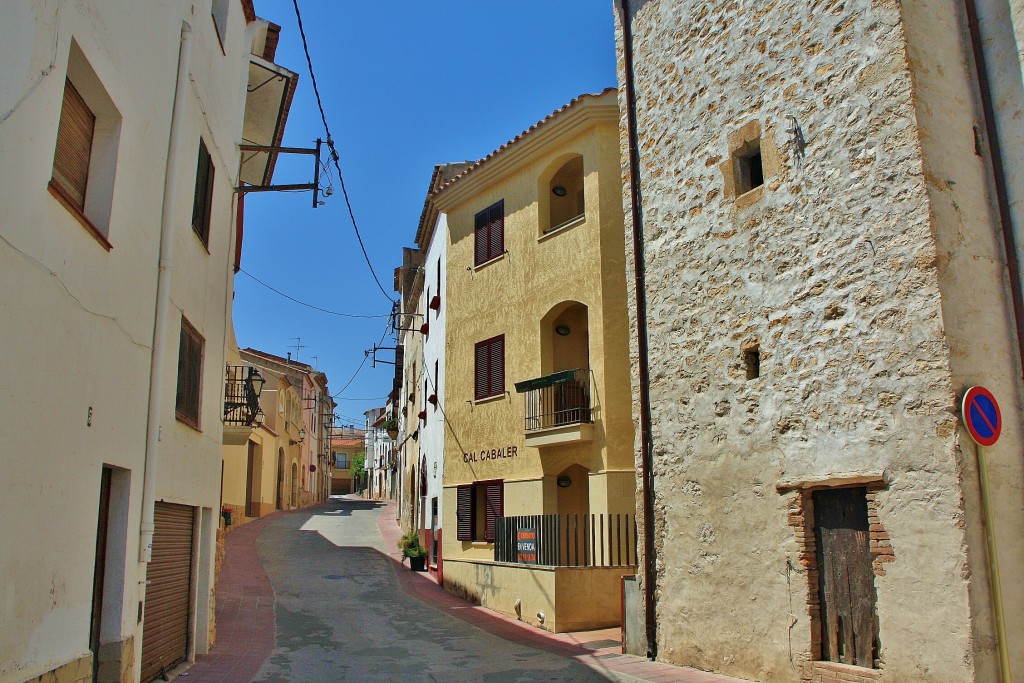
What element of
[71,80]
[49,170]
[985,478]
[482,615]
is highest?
[71,80]

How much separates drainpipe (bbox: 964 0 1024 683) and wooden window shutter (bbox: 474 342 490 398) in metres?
11.4

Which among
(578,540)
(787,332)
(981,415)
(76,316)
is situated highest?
(787,332)

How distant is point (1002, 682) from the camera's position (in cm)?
695

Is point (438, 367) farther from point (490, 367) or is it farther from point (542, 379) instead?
point (542, 379)

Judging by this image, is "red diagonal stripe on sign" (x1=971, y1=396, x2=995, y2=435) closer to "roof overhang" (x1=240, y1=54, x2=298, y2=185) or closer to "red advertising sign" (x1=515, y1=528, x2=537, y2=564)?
"red advertising sign" (x1=515, y1=528, x2=537, y2=564)

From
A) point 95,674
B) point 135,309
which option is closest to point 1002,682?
point 95,674

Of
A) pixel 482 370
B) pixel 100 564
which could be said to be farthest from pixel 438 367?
pixel 100 564

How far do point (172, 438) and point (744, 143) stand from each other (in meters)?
7.62

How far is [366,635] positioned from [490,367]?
666 centimetres

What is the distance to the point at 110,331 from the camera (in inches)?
293

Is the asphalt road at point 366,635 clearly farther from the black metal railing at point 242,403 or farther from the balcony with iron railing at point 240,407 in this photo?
the black metal railing at point 242,403

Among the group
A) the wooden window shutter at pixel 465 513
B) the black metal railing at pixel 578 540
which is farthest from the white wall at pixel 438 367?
the black metal railing at pixel 578 540

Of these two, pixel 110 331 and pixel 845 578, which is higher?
pixel 110 331

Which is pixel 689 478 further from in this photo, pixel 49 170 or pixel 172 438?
pixel 49 170
